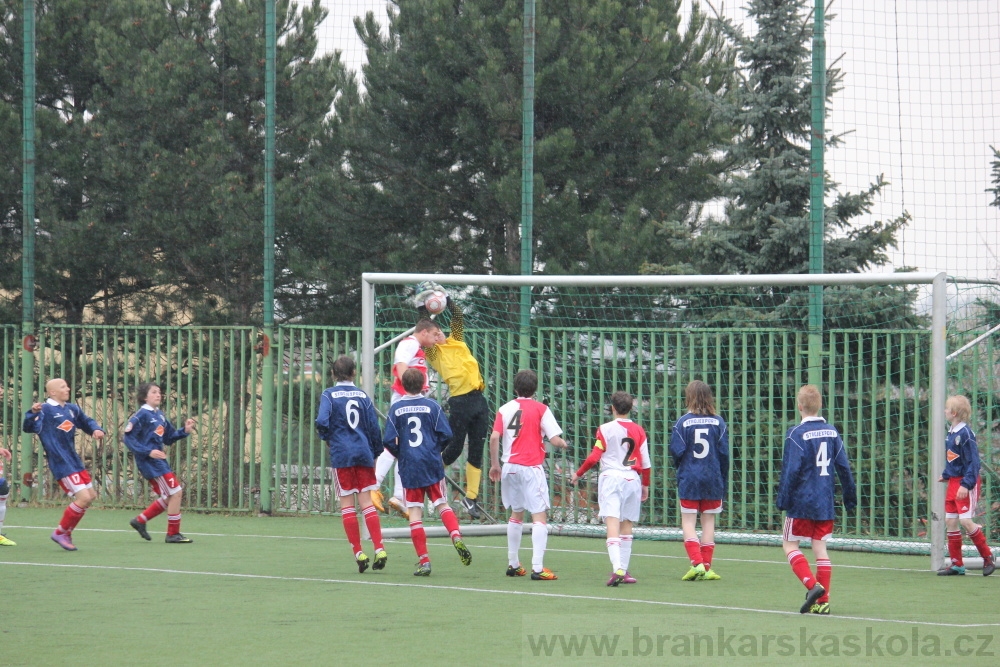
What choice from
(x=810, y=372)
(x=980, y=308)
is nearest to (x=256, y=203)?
(x=810, y=372)

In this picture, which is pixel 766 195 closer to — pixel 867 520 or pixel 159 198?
pixel 867 520

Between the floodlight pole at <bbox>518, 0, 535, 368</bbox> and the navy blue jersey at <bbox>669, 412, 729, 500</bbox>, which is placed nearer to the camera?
the navy blue jersey at <bbox>669, 412, 729, 500</bbox>

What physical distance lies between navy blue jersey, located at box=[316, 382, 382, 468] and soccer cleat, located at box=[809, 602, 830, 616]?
3.80 meters

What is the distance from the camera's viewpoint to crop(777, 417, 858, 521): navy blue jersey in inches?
327

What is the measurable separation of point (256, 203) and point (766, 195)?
697cm

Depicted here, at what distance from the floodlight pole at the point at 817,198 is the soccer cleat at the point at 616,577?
161 inches

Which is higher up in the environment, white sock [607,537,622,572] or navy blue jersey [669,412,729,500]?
navy blue jersey [669,412,729,500]

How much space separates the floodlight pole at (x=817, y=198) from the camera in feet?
41.2

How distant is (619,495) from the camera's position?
9.58 metres

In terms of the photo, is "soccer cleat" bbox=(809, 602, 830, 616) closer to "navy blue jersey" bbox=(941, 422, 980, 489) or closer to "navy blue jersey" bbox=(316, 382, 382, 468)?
"navy blue jersey" bbox=(941, 422, 980, 489)

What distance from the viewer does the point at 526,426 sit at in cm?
983

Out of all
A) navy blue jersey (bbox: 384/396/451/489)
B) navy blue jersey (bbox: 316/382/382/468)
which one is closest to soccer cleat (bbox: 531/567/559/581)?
navy blue jersey (bbox: 384/396/451/489)

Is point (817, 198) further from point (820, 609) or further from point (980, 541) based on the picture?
point (820, 609)

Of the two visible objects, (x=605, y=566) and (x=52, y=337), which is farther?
(x=52, y=337)
